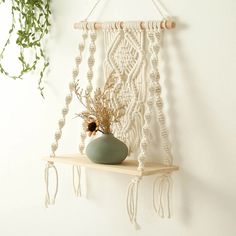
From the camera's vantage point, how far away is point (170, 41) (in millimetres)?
1653

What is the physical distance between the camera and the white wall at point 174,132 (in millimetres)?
1520

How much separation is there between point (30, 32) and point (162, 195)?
3.22 feet

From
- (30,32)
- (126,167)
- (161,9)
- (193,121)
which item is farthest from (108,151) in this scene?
(30,32)

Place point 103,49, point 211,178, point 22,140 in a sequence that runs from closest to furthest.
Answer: point 211,178
point 103,49
point 22,140

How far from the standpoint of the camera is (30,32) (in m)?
2.11

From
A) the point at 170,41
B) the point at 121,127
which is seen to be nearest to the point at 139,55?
the point at 170,41

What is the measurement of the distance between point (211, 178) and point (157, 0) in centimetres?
67

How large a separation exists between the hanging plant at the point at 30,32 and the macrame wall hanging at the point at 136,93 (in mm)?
Result: 315

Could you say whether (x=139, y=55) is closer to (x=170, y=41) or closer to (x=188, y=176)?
(x=170, y=41)

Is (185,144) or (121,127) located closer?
(185,144)

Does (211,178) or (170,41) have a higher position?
(170,41)

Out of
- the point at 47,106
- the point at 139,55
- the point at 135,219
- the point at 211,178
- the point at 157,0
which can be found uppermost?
the point at 157,0

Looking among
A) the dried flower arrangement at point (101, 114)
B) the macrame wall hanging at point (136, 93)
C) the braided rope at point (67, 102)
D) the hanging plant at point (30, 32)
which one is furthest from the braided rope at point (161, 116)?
the hanging plant at point (30, 32)

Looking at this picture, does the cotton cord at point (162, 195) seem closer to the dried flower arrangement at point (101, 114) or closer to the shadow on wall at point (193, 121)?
the shadow on wall at point (193, 121)
